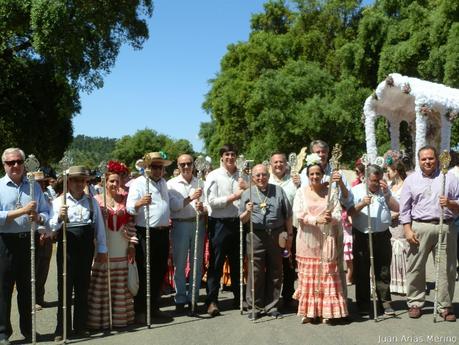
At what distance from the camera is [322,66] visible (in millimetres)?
35062

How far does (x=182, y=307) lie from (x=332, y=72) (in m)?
28.6

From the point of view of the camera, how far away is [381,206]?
7035mm

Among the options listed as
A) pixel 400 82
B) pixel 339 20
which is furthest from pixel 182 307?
pixel 339 20

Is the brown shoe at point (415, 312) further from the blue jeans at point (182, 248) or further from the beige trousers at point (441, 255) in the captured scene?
the blue jeans at point (182, 248)

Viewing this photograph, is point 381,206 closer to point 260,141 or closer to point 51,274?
point 51,274

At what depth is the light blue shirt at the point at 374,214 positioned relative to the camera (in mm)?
6980

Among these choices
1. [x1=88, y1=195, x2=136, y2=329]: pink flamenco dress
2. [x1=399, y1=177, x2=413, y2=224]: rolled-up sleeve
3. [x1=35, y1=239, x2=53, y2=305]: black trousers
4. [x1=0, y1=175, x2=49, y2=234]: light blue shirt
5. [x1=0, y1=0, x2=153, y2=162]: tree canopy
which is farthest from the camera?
[x1=0, y1=0, x2=153, y2=162]: tree canopy

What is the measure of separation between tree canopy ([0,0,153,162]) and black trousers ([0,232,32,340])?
14.3 metres

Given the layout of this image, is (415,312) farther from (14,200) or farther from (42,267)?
(42,267)

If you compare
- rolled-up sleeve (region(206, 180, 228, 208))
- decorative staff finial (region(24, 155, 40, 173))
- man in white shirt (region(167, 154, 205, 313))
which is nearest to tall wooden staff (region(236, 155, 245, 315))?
rolled-up sleeve (region(206, 180, 228, 208))

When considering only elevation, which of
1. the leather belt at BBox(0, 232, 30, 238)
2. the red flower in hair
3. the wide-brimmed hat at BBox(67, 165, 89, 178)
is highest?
the red flower in hair

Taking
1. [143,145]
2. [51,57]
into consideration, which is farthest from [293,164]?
[143,145]

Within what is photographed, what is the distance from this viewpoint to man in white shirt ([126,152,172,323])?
7031 mm

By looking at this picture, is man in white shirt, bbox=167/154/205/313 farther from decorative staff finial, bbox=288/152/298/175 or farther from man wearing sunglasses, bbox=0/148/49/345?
man wearing sunglasses, bbox=0/148/49/345
